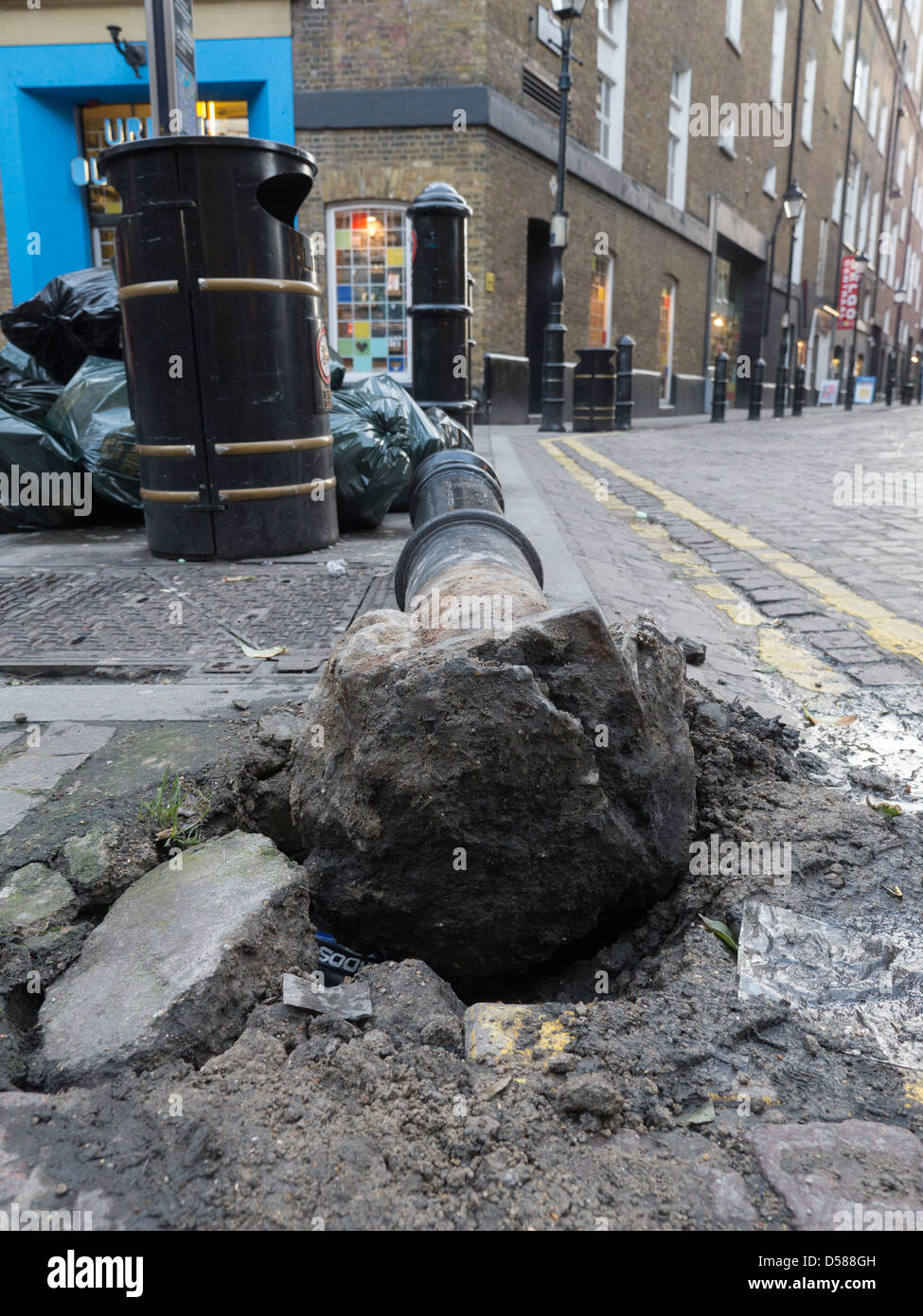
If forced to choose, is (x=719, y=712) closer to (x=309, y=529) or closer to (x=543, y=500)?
(x=309, y=529)

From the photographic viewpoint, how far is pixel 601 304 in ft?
59.2

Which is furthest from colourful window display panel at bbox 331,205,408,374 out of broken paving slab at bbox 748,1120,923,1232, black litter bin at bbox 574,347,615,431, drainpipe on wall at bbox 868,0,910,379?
drainpipe on wall at bbox 868,0,910,379

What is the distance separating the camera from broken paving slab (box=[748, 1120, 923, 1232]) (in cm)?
109

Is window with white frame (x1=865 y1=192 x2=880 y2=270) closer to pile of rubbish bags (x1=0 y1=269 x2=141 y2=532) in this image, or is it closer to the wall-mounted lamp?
the wall-mounted lamp

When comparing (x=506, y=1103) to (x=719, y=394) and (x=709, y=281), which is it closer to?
(x=719, y=394)

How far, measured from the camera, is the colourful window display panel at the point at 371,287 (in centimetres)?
1369

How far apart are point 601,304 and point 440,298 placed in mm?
12349

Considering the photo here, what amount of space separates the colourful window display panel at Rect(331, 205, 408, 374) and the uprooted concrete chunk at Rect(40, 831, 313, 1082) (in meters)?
13.1

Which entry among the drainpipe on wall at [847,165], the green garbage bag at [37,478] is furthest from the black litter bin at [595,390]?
the drainpipe on wall at [847,165]

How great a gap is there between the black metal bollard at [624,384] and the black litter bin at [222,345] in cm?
1124

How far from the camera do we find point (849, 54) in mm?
33844

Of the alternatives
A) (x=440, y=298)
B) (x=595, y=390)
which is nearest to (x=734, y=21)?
(x=595, y=390)
